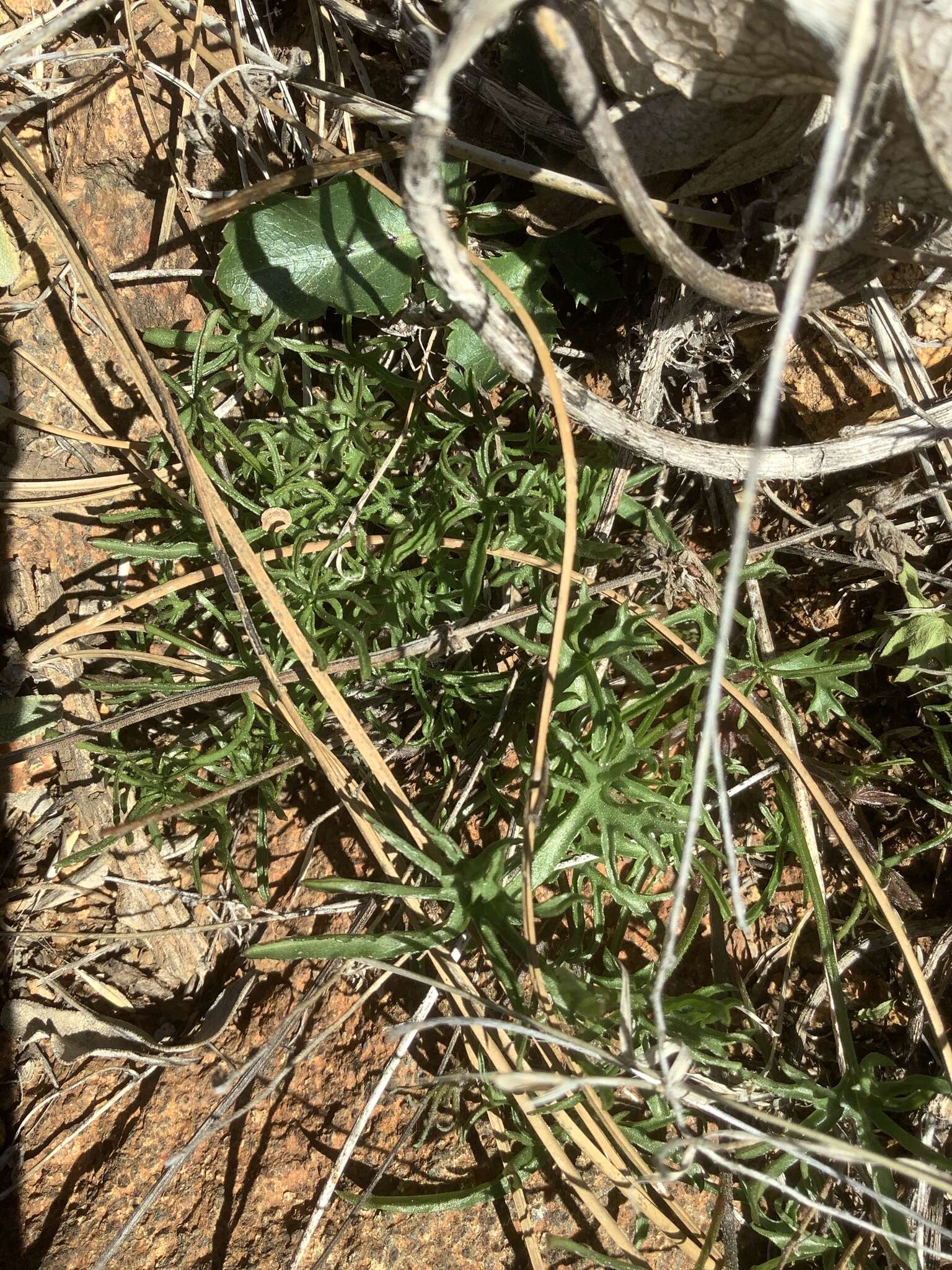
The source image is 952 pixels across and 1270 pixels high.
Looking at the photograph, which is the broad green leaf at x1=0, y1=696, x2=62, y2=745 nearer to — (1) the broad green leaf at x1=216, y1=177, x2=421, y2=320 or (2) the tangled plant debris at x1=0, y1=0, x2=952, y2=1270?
(2) the tangled plant debris at x1=0, y1=0, x2=952, y2=1270

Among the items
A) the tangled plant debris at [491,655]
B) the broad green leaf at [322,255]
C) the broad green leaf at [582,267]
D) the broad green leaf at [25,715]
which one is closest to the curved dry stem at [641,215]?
the tangled plant debris at [491,655]

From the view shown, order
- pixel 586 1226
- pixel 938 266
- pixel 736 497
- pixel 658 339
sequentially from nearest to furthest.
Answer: pixel 938 266 → pixel 586 1226 → pixel 658 339 → pixel 736 497

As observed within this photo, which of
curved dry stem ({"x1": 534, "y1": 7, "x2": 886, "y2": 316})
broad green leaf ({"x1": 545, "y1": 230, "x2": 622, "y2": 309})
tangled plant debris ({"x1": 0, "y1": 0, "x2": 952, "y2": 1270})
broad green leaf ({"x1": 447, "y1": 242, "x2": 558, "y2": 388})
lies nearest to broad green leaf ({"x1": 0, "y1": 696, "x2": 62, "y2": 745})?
tangled plant debris ({"x1": 0, "y1": 0, "x2": 952, "y2": 1270})

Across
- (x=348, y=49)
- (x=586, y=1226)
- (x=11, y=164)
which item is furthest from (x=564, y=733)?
(x=11, y=164)

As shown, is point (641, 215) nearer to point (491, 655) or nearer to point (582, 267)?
point (582, 267)

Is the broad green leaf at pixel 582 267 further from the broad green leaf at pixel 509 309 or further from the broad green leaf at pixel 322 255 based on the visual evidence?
the broad green leaf at pixel 322 255

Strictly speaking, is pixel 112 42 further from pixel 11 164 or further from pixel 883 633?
pixel 883 633

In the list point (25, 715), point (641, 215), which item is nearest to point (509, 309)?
point (641, 215)
